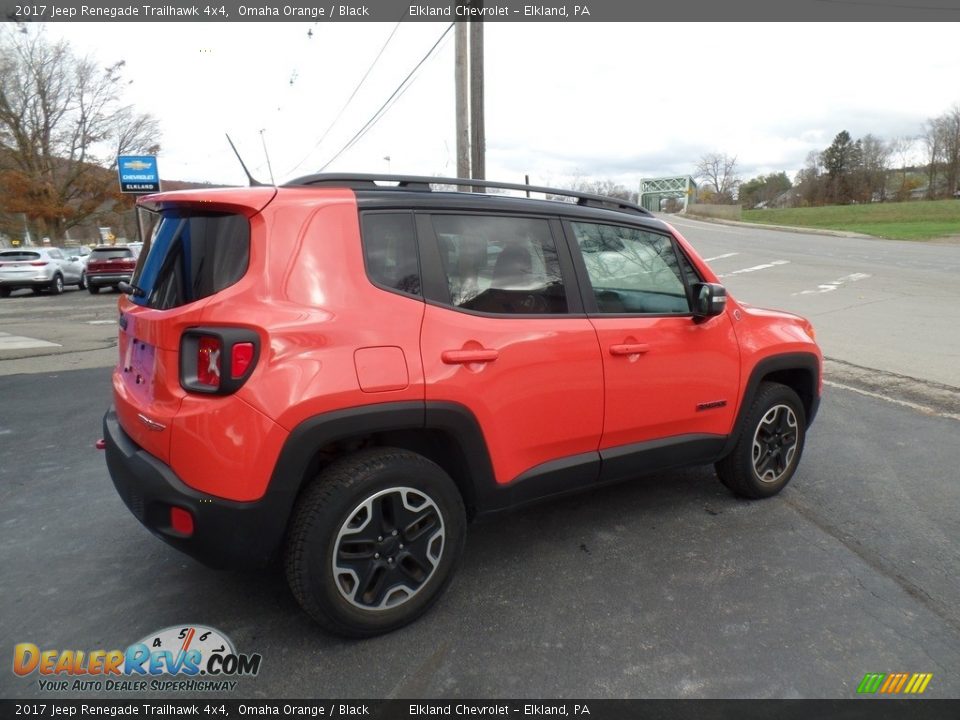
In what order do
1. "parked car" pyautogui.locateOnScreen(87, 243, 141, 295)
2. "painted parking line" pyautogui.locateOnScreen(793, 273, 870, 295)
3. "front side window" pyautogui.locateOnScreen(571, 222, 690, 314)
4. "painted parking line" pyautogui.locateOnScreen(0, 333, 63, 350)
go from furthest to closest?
"parked car" pyautogui.locateOnScreen(87, 243, 141, 295) < "painted parking line" pyautogui.locateOnScreen(793, 273, 870, 295) < "painted parking line" pyautogui.locateOnScreen(0, 333, 63, 350) < "front side window" pyautogui.locateOnScreen(571, 222, 690, 314)

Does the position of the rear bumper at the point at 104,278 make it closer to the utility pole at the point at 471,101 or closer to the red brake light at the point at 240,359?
the utility pole at the point at 471,101

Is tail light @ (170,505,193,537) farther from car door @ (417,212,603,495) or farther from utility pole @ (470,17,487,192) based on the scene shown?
utility pole @ (470,17,487,192)

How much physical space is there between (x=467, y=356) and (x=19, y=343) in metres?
10.4

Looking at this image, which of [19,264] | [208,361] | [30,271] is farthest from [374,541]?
[19,264]

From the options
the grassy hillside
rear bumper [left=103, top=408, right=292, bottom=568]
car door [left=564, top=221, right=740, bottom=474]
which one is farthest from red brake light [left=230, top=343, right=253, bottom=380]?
the grassy hillside

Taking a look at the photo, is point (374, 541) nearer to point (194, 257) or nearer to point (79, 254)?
point (194, 257)

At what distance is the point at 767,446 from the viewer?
3.98 m

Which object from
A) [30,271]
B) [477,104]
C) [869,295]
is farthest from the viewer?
[30,271]

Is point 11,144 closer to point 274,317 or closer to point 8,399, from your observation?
point 8,399

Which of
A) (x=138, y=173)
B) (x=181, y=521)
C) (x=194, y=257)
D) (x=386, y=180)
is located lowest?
(x=181, y=521)

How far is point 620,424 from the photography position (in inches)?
129

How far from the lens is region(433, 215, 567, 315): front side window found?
2.84 metres

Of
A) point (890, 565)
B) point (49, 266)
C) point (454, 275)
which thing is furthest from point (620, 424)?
point (49, 266)

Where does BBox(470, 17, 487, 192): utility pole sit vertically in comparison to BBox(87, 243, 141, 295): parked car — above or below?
above
